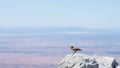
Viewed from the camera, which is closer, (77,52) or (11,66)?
(77,52)

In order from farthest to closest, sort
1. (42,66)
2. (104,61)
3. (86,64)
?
1. (42,66)
2. (104,61)
3. (86,64)

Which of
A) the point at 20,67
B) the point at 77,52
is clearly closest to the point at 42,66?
the point at 20,67

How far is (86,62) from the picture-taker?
47.3 ft

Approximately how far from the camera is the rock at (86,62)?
46.8 ft

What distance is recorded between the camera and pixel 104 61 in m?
15.1

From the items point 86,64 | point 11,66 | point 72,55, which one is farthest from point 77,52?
point 11,66

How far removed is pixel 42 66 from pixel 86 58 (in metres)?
157

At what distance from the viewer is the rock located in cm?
1428

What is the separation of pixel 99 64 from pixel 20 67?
531ft

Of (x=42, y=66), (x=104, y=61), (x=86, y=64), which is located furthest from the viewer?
(x=42, y=66)

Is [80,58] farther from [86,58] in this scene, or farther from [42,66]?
[42,66]

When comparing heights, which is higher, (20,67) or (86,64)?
(20,67)

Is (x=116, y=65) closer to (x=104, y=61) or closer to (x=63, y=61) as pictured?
(x=104, y=61)

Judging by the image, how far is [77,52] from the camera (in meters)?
16.0
